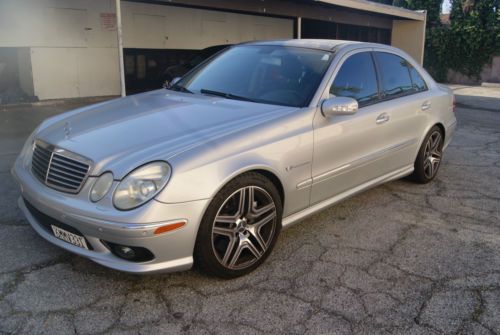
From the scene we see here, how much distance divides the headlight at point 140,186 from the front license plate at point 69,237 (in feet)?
1.24

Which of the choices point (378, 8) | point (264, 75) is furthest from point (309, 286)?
point (378, 8)

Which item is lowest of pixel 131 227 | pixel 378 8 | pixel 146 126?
pixel 131 227

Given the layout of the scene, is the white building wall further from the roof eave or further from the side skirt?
the side skirt

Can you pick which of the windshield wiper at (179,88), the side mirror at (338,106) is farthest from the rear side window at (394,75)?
the windshield wiper at (179,88)

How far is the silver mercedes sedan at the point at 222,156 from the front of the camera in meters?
2.73

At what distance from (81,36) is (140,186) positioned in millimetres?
9938

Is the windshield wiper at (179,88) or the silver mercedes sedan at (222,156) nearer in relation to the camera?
the silver mercedes sedan at (222,156)

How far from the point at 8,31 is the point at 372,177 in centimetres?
925

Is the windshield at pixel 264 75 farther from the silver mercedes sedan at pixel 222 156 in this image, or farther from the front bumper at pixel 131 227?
the front bumper at pixel 131 227

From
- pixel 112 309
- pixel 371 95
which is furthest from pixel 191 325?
pixel 371 95

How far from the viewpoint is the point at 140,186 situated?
2.71 m

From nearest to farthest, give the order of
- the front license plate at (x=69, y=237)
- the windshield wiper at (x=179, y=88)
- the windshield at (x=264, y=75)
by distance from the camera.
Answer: the front license plate at (x=69, y=237) → the windshield at (x=264, y=75) → the windshield wiper at (x=179, y=88)

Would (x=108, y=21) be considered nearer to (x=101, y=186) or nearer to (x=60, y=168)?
(x=60, y=168)

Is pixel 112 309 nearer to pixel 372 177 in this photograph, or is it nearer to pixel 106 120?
pixel 106 120
